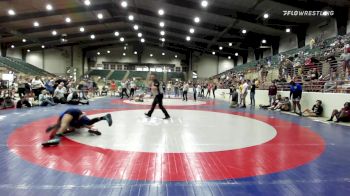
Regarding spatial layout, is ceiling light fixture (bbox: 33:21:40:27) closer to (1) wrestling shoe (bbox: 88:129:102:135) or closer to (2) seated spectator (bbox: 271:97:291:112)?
(2) seated spectator (bbox: 271:97:291:112)

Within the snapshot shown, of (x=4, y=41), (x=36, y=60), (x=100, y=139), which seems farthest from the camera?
(x=36, y=60)

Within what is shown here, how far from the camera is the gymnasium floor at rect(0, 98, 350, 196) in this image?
302cm

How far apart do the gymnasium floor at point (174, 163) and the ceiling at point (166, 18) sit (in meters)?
14.4

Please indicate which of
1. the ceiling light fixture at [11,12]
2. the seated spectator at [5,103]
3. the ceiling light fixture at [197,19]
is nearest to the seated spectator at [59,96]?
the seated spectator at [5,103]

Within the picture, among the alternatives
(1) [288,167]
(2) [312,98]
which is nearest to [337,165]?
(1) [288,167]

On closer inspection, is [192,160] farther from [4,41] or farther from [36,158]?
[4,41]

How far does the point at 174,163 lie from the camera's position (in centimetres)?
393

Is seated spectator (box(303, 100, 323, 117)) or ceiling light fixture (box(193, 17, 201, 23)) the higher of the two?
ceiling light fixture (box(193, 17, 201, 23))

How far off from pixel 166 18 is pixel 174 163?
919 inches

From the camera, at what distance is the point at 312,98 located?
11492mm

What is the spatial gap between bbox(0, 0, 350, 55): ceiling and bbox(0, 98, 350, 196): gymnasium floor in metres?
14.4

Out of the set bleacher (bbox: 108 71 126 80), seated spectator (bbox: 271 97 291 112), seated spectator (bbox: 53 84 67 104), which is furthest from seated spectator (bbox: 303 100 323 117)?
bleacher (bbox: 108 71 126 80)

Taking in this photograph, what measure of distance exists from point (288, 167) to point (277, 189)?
3.13 feet

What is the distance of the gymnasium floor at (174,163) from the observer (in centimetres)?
302
